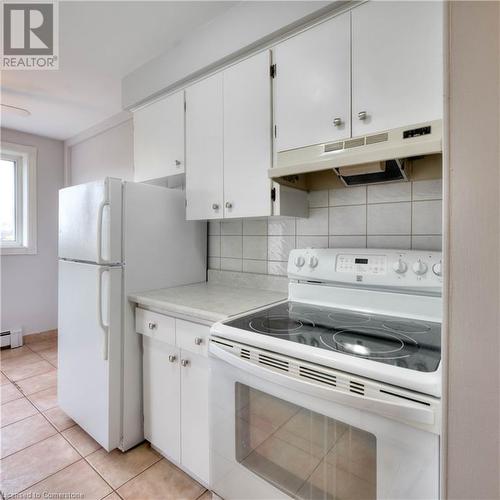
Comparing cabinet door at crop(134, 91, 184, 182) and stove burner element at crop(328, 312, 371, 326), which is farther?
cabinet door at crop(134, 91, 184, 182)

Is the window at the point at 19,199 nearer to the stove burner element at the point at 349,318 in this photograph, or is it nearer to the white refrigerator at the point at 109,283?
the white refrigerator at the point at 109,283

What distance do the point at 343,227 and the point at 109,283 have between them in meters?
1.30

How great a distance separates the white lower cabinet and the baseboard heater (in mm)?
2475

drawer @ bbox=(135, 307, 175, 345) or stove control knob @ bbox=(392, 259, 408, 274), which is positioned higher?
stove control knob @ bbox=(392, 259, 408, 274)

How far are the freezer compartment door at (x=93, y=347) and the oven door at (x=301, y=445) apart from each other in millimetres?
755

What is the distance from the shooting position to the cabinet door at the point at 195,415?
1.40 meters

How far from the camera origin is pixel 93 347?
1.72 m

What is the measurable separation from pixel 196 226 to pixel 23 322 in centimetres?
269

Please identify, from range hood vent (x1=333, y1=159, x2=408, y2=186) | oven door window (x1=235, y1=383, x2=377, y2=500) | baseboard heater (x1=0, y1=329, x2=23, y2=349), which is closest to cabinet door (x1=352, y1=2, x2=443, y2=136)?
range hood vent (x1=333, y1=159, x2=408, y2=186)

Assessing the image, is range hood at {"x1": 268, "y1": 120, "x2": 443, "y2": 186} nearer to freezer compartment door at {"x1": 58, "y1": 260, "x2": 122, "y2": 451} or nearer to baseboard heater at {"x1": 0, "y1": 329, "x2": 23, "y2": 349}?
freezer compartment door at {"x1": 58, "y1": 260, "x2": 122, "y2": 451}

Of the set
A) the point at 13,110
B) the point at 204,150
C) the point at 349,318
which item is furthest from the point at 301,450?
the point at 13,110

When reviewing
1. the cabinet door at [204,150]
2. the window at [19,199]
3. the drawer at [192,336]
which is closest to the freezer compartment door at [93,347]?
the drawer at [192,336]

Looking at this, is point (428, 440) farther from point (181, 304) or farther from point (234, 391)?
point (181, 304)

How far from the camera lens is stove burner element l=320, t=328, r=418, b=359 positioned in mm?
890
